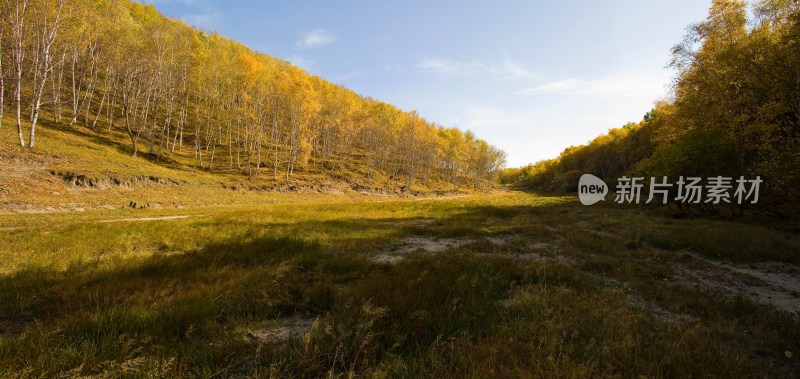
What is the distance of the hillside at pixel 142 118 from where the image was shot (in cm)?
2391

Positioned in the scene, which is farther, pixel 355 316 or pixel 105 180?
pixel 105 180

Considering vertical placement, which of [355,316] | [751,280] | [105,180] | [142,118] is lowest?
[105,180]

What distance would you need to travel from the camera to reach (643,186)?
1124 inches

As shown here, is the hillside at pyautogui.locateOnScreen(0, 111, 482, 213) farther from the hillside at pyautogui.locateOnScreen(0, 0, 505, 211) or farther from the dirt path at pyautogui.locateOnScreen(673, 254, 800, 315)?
the dirt path at pyautogui.locateOnScreen(673, 254, 800, 315)

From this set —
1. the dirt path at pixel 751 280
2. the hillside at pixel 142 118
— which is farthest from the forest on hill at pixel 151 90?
the dirt path at pixel 751 280

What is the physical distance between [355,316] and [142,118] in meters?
54.1

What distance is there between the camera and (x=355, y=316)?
15.7ft

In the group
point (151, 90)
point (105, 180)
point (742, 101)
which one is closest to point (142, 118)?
point (151, 90)

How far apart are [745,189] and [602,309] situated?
23.2 m

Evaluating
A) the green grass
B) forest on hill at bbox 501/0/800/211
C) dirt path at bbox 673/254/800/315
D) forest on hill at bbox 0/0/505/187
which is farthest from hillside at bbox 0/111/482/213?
forest on hill at bbox 501/0/800/211

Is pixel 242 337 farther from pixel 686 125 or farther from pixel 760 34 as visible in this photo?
pixel 686 125

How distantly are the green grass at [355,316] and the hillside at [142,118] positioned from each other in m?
17.7

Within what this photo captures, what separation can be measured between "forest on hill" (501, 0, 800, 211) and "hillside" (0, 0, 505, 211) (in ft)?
125

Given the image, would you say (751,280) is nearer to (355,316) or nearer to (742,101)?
(355,316)
